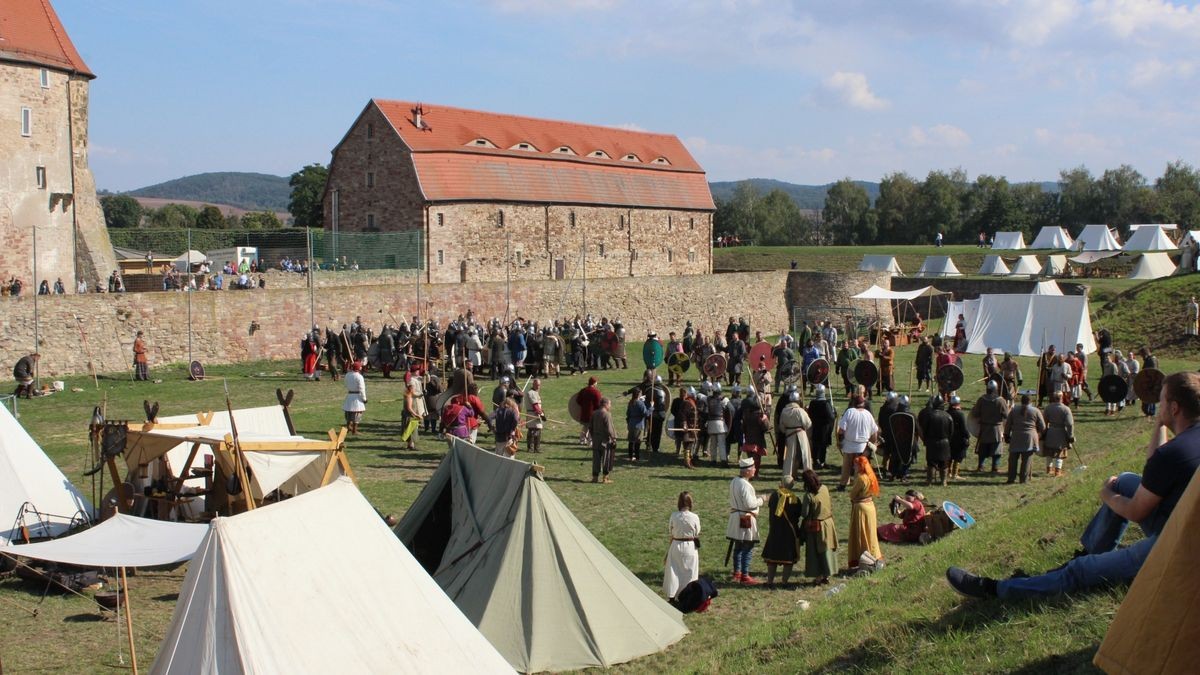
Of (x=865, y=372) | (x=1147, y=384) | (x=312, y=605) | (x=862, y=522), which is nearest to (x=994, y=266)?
(x=865, y=372)

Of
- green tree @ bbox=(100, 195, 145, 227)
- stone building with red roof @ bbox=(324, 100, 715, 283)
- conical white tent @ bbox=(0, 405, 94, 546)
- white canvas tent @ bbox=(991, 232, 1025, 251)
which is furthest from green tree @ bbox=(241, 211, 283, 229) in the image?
conical white tent @ bbox=(0, 405, 94, 546)

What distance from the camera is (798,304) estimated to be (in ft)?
152

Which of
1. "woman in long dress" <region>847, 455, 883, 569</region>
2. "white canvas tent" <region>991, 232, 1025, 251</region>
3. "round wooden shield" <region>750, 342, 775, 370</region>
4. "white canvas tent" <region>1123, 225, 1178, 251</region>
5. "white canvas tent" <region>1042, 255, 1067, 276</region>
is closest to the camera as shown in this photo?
"woman in long dress" <region>847, 455, 883, 569</region>

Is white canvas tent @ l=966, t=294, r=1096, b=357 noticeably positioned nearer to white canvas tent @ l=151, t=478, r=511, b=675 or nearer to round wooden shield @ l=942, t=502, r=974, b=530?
round wooden shield @ l=942, t=502, r=974, b=530

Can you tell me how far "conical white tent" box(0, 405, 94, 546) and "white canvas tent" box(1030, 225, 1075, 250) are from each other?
59.0 metres

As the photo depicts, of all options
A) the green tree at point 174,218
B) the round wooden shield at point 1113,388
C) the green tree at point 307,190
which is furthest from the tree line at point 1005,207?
the round wooden shield at point 1113,388

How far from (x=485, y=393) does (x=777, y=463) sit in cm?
877

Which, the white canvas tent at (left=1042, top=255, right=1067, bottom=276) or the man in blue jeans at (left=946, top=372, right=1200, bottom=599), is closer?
the man in blue jeans at (left=946, top=372, right=1200, bottom=599)

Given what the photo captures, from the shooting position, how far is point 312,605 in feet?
21.3

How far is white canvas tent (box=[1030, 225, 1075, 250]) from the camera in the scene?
62.3 m

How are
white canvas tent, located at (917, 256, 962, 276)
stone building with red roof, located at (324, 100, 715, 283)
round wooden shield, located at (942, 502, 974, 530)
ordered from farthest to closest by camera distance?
white canvas tent, located at (917, 256, 962, 276) → stone building with red roof, located at (324, 100, 715, 283) → round wooden shield, located at (942, 502, 974, 530)

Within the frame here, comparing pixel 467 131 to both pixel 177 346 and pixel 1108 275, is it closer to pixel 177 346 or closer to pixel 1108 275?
pixel 177 346

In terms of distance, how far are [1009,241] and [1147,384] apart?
183 feet

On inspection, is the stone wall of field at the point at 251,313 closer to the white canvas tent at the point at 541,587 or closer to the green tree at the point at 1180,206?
the white canvas tent at the point at 541,587
